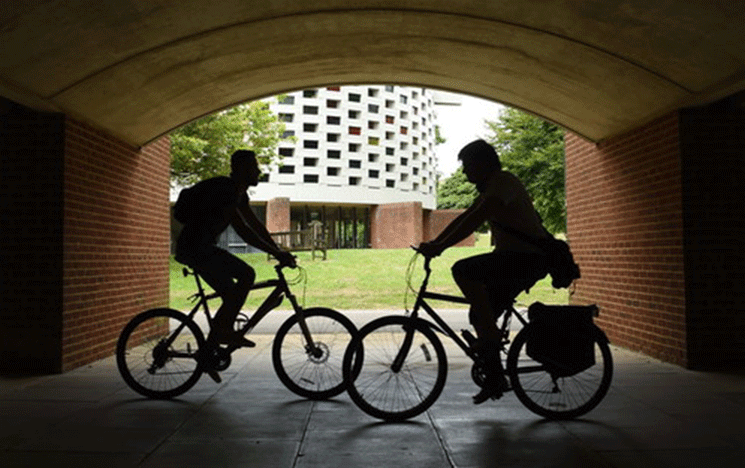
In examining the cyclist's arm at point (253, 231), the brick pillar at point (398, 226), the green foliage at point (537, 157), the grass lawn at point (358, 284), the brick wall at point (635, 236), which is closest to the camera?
the cyclist's arm at point (253, 231)

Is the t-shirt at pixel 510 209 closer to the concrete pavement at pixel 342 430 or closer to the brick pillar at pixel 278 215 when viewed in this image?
the concrete pavement at pixel 342 430

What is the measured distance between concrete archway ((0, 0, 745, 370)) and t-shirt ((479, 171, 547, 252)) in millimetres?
1874

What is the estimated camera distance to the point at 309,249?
2836cm

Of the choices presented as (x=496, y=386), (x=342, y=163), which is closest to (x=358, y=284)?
(x=496, y=386)

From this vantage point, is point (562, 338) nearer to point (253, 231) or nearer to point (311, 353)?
point (311, 353)

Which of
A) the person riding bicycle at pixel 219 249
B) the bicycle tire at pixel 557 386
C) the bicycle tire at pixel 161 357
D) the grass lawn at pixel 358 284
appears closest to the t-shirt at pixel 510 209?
the bicycle tire at pixel 557 386

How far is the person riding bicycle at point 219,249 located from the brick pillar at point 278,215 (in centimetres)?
3517

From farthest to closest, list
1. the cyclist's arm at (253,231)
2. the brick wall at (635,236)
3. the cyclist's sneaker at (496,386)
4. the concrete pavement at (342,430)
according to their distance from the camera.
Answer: the brick wall at (635,236)
the cyclist's arm at (253,231)
the cyclist's sneaker at (496,386)
the concrete pavement at (342,430)

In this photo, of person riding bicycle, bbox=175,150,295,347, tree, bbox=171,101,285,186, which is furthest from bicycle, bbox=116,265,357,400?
tree, bbox=171,101,285,186

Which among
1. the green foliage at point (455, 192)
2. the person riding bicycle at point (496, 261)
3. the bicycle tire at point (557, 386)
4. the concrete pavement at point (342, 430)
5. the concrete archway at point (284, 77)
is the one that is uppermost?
the green foliage at point (455, 192)

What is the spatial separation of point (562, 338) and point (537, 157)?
2484 centimetres

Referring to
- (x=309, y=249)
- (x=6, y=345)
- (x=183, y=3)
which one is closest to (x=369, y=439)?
(x=183, y=3)

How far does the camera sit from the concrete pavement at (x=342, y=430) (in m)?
4.29

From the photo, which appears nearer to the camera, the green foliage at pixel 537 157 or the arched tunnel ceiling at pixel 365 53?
the arched tunnel ceiling at pixel 365 53
